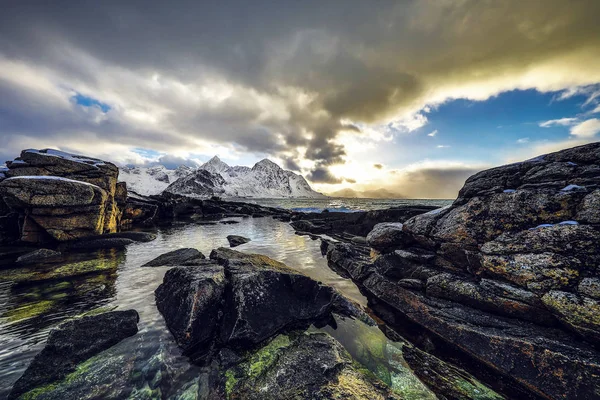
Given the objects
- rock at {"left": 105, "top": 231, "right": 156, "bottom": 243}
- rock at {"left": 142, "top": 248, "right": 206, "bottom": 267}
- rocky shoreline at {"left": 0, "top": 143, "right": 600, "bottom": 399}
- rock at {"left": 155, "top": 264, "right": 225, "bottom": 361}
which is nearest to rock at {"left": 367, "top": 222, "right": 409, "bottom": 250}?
rocky shoreline at {"left": 0, "top": 143, "right": 600, "bottom": 399}

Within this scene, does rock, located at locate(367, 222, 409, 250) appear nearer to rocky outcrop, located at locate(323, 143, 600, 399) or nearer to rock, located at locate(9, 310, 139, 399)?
rocky outcrop, located at locate(323, 143, 600, 399)

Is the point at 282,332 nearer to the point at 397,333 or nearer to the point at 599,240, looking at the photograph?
the point at 397,333

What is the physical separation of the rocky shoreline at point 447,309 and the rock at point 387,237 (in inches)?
21.3

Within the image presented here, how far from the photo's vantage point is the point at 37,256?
543 inches

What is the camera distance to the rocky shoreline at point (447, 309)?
4648 millimetres

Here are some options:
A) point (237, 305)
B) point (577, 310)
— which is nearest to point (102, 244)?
point (237, 305)

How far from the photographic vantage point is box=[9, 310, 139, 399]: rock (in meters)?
4.49

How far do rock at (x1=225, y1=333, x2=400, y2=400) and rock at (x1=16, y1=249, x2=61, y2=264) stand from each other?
1683 cm

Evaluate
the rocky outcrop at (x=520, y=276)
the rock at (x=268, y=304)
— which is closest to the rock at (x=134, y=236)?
the rock at (x=268, y=304)

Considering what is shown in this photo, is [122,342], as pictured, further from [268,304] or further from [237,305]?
[268,304]

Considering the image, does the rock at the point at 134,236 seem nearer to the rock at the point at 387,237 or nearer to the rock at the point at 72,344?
the rock at the point at 72,344

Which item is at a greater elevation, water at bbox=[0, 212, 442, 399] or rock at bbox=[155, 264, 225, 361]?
rock at bbox=[155, 264, 225, 361]

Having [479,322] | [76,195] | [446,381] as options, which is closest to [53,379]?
[446,381]

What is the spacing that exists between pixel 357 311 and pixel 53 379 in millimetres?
8006
